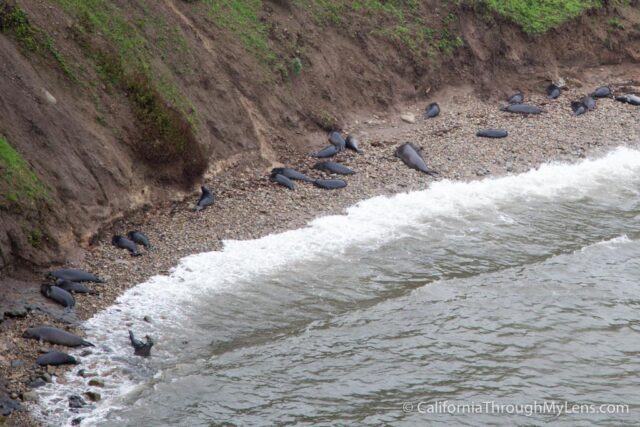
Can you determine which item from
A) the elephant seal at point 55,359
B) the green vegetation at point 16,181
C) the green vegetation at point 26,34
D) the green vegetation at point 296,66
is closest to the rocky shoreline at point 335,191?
the elephant seal at point 55,359

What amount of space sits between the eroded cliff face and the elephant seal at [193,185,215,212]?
340 mm

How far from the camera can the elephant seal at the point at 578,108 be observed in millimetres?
23906

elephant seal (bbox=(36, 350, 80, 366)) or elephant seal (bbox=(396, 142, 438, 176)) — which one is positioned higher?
elephant seal (bbox=(396, 142, 438, 176))

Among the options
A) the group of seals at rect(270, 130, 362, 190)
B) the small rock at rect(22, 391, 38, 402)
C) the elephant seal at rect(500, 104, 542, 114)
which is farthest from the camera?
the elephant seal at rect(500, 104, 542, 114)

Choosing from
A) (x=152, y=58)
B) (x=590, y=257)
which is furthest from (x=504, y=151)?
(x=152, y=58)

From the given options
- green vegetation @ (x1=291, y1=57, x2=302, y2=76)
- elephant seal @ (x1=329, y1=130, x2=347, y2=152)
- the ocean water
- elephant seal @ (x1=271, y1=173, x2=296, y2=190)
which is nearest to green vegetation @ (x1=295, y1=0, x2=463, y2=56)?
green vegetation @ (x1=291, y1=57, x2=302, y2=76)

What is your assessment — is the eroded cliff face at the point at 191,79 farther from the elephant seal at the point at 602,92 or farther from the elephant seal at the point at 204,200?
the elephant seal at the point at 602,92

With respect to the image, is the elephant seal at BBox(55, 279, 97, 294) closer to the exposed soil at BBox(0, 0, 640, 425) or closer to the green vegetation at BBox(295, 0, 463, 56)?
the exposed soil at BBox(0, 0, 640, 425)

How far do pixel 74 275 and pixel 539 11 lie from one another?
1746cm

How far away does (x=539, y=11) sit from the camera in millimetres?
26109

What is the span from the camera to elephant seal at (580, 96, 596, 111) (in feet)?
79.7

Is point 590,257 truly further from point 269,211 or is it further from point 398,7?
point 398,7

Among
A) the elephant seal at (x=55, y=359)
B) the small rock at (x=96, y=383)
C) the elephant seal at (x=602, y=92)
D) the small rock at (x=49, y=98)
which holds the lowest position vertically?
the small rock at (x=96, y=383)

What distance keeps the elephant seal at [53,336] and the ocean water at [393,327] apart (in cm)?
38
